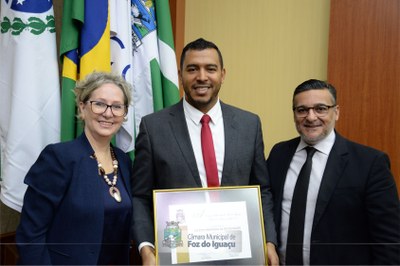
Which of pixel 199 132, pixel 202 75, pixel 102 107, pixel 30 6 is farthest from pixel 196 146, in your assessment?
pixel 30 6

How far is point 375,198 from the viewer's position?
132 centimetres

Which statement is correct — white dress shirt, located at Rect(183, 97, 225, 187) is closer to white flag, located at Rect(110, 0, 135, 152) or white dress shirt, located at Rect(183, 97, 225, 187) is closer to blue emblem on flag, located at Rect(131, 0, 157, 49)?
white flag, located at Rect(110, 0, 135, 152)

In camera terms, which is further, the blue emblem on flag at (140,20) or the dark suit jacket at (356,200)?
the blue emblem on flag at (140,20)

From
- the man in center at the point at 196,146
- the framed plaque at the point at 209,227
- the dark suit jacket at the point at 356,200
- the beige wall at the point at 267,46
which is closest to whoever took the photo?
the framed plaque at the point at 209,227

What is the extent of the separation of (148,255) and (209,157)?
1.38ft

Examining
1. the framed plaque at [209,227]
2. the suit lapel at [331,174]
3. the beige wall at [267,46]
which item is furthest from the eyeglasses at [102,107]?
the beige wall at [267,46]

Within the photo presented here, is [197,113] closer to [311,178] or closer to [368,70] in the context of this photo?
[311,178]

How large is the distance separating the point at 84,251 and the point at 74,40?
3.77 feet

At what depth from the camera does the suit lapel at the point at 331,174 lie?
1.35m

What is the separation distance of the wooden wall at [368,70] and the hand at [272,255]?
120cm

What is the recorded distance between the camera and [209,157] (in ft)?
4.59

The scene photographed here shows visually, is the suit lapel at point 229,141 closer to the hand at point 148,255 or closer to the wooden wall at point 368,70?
the hand at point 148,255

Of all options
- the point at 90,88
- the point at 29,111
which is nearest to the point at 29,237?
the point at 90,88

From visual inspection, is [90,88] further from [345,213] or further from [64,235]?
[345,213]
